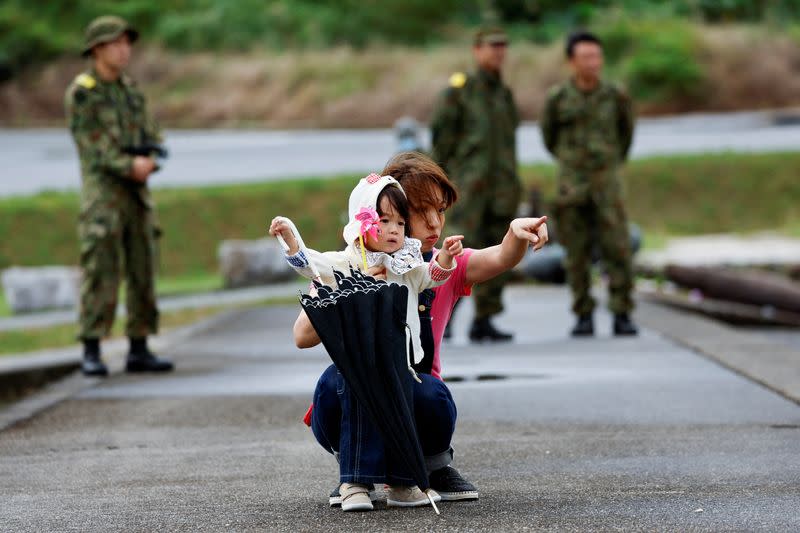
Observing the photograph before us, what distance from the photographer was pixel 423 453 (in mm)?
5062

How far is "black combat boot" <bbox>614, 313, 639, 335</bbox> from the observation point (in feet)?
35.6

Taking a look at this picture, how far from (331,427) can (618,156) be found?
20.1 ft

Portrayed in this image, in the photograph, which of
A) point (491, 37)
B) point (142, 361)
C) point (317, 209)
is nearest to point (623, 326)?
point (491, 37)

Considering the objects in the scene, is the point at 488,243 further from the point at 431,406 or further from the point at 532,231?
the point at 532,231

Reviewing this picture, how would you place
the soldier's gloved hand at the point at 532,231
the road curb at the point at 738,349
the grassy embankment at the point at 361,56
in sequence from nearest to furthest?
the soldier's gloved hand at the point at 532,231
the road curb at the point at 738,349
the grassy embankment at the point at 361,56

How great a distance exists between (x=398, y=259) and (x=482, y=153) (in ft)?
19.1

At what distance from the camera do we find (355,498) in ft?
16.3

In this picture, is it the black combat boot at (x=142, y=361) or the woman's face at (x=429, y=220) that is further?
the black combat boot at (x=142, y=361)

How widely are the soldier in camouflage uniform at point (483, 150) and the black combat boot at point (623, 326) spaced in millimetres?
757

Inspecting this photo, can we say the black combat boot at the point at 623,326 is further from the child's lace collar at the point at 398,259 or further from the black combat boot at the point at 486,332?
the child's lace collar at the point at 398,259

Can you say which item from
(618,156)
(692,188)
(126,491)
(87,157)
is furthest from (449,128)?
(692,188)

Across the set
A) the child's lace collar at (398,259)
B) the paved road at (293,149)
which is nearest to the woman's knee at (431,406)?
the child's lace collar at (398,259)

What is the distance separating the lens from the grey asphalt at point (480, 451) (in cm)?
493

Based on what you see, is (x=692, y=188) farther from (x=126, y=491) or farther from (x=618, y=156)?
(x=126, y=491)
